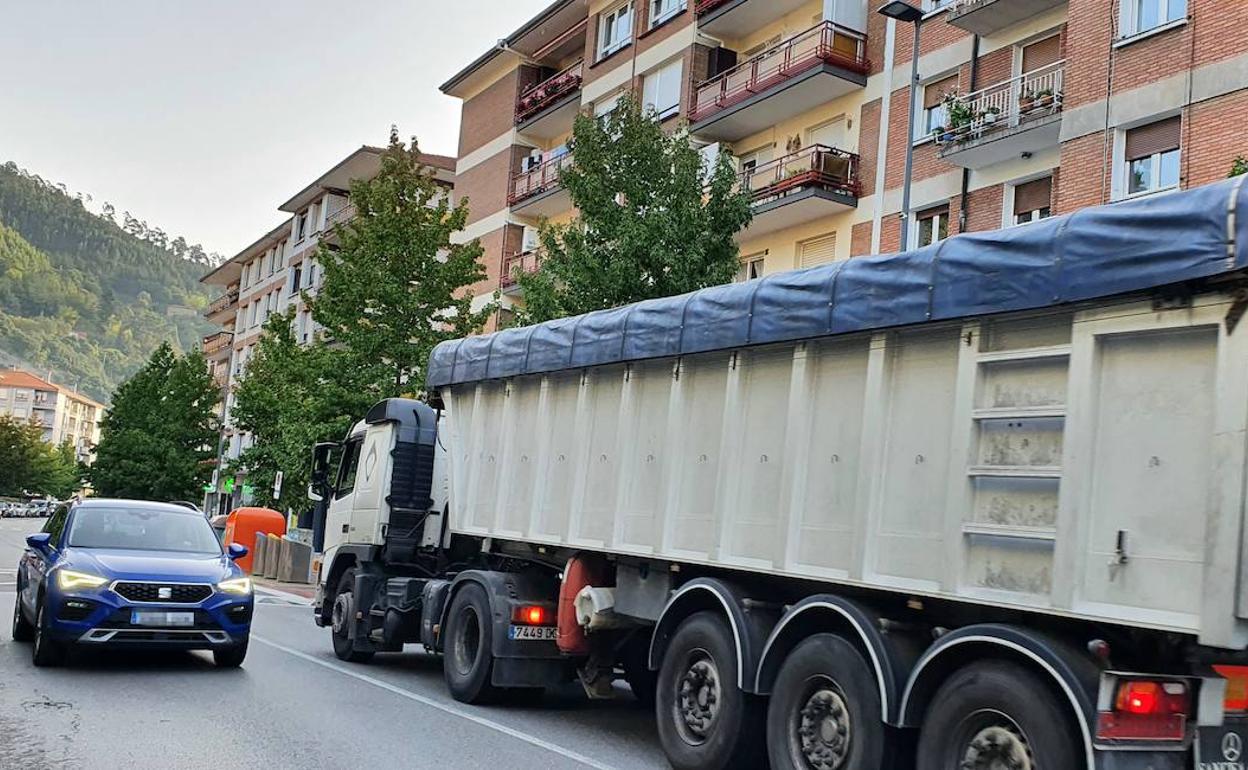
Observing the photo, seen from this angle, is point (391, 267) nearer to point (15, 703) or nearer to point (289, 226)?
point (15, 703)

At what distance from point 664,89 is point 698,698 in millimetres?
23488

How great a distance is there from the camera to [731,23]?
2677 centimetres

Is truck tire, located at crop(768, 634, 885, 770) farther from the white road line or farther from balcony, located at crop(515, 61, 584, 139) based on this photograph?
balcony, located at crop(515, 61, 584, 139)

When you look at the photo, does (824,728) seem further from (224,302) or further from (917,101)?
(224,302)

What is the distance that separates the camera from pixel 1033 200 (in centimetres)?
1961

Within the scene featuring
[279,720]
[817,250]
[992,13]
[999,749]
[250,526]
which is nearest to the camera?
[999,749]

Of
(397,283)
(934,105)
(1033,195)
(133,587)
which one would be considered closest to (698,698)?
(133,587)

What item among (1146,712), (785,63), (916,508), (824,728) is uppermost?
(785,63)

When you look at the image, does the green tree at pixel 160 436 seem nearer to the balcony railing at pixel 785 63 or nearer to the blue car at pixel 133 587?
the balcony railing at pixel 785 63

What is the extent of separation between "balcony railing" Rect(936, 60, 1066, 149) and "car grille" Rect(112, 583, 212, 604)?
14.6 metres

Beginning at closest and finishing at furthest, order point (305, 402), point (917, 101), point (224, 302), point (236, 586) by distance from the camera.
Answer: point (236, 586) → point (917, 101) → point (305, 402) → point (224, 302)

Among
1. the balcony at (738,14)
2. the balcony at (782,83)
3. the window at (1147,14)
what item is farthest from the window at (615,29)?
the window at (1147,14)

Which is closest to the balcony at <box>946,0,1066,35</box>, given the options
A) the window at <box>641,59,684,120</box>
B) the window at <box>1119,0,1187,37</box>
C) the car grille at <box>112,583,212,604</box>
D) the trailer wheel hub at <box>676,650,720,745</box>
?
the window at <box>1119,0,1187,37</box>

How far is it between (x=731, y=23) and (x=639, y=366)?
1999 cm
